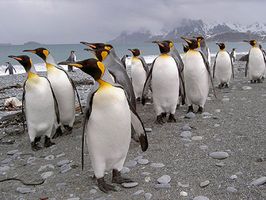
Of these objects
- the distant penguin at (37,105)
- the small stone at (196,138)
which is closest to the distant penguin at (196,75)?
the small stone at (196,138)

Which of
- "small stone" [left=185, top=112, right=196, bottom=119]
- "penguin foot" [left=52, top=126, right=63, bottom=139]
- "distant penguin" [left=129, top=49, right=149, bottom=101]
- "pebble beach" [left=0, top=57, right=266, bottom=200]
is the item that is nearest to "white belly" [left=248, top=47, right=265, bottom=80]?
"distant penguin" [left=129, top=49, right=149, bottom=101]

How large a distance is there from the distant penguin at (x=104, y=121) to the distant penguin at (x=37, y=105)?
183 centimetres

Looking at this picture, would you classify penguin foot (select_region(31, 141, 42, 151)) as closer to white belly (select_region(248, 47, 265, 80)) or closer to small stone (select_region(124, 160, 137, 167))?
small stone (select_region(124, 160, 137, 167))

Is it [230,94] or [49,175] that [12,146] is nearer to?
[49,175]

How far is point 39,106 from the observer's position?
473 centimetres

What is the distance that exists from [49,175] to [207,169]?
1.90 meters

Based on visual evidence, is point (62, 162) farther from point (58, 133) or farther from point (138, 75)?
point (138, 75)

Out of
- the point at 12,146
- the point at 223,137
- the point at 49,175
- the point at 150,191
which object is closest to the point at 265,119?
the point at 223,137

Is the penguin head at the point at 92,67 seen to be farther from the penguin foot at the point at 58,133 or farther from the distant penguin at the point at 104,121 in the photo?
the penguin foot at the point at 58,133

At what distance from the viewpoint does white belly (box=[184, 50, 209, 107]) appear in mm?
5828

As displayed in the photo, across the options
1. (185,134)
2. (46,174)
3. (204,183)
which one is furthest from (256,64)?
(46,174)

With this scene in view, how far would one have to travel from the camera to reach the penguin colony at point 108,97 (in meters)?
3.07

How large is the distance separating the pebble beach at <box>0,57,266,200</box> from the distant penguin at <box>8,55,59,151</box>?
293mm

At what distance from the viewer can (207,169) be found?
11.0 feet
